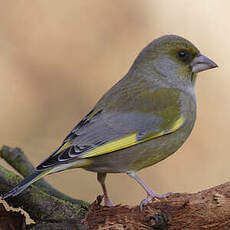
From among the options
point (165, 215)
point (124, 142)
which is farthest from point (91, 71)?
point (165, 215)

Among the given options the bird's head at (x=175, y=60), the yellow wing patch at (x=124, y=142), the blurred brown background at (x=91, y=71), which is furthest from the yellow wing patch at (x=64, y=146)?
the blurred brown background at (x=91, y=71)

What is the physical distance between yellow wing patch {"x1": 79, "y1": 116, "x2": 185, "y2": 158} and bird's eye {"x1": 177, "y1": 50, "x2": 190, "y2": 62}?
0.65 metres

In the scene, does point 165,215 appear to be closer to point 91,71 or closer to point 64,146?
point 64,146

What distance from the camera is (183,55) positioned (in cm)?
523

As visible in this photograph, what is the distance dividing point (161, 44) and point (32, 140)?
2.71 meters

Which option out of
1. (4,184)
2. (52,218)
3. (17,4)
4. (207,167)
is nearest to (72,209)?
(52,218)

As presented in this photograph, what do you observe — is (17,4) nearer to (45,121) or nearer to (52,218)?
(45,121)

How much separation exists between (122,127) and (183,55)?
95 cm

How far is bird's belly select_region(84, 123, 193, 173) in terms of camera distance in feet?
14.9

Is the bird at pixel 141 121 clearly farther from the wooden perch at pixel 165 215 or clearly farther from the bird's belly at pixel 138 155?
the wooden perch at pixel 165 215

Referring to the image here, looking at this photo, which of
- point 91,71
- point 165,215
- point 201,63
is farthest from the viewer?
point 91,71

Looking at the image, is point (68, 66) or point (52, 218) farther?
point (68, 66)

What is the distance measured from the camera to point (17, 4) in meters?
A: 8.13

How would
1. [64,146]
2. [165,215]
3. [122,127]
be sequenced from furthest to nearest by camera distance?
[122,127] → [64,146] → [165,215]
